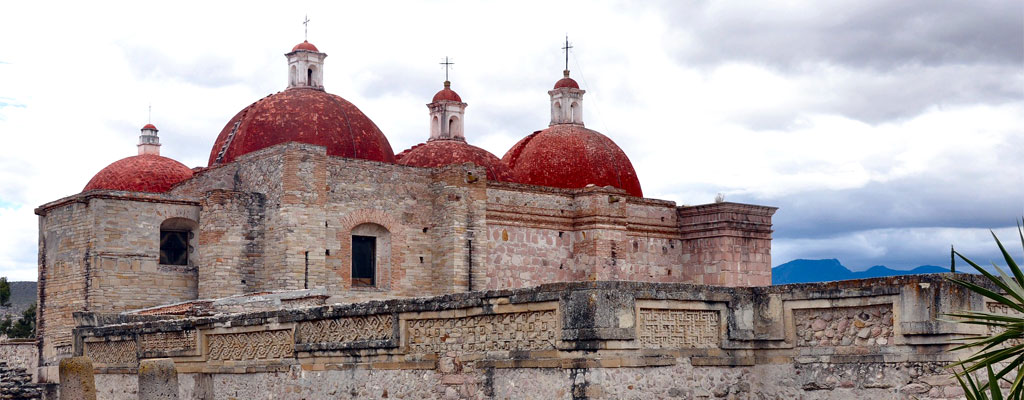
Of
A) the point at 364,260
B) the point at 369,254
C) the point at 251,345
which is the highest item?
the point at 369,254

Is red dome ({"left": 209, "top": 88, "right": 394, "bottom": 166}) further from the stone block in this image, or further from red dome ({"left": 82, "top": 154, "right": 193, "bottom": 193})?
the stone block

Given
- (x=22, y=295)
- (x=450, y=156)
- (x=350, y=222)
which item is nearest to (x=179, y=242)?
(x=350, y=222)

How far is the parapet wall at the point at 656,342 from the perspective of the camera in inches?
342

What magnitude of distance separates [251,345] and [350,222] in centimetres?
985

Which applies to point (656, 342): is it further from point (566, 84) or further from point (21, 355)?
point (566, 84)

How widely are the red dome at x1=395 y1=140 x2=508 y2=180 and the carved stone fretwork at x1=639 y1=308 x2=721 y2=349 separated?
17571mm

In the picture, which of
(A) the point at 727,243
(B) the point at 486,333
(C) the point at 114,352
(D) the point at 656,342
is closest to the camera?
(D) the point at 656,342

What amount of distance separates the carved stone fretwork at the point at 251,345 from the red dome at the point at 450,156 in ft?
44.0

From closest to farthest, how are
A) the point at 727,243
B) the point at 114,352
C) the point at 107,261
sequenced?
the point at 114,352 → the point at 107,261 → the point at 727,243

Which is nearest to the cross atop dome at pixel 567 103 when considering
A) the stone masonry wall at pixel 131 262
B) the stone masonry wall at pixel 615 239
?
the stone masonry wall at pixel 615 239

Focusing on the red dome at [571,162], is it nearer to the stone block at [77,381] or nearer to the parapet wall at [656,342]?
the parapet wall at [656,342]

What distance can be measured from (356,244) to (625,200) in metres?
6.44

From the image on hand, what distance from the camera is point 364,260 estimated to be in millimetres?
23297

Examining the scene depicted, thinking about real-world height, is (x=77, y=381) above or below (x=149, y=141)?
below
